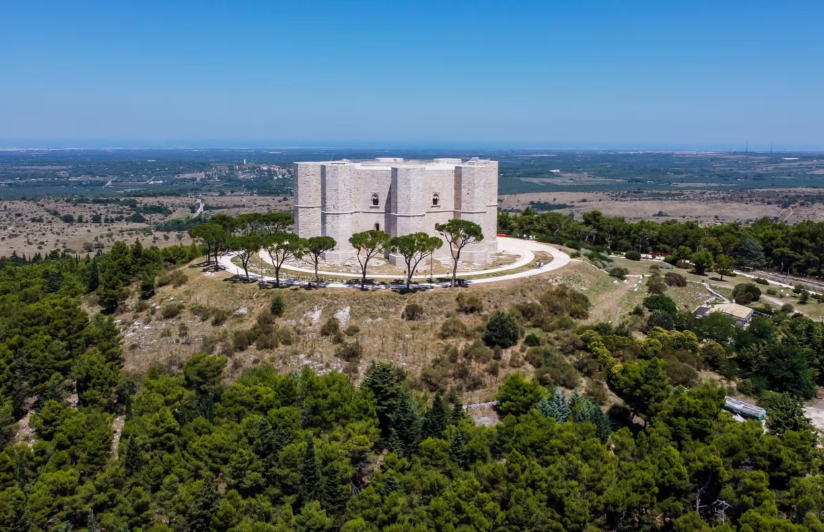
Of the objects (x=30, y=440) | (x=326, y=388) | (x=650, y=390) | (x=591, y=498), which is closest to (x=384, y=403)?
(x=326, y=388)

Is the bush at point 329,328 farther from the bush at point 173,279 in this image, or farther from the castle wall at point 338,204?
the bush at point 173,279

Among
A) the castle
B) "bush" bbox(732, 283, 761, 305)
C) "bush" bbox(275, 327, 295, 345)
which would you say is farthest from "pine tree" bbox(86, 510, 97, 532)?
"bush" bbox(732, 283, 761, 305)

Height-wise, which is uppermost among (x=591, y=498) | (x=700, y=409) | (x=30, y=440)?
(x=700, y=409)

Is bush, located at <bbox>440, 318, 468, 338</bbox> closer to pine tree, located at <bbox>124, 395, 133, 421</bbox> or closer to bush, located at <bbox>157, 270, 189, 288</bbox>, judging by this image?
pine tree, located at <bbox>124, 395, 133, 421</bbox>

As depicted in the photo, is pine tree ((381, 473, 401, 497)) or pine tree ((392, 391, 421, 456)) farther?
pine tree ((392, 391, 421, 456))

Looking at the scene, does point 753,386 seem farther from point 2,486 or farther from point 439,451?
point 2,486
